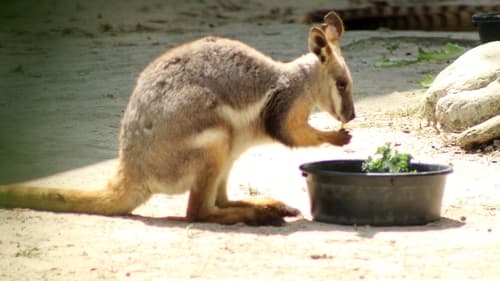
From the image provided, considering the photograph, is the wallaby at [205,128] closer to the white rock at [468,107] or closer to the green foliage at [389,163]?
the green foliage at [389,163]

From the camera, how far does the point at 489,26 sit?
11.2 meters

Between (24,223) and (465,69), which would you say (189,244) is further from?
(465,69)

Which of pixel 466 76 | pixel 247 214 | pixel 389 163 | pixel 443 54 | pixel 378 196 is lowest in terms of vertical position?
pixel 247 214

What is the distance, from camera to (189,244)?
19.0ft

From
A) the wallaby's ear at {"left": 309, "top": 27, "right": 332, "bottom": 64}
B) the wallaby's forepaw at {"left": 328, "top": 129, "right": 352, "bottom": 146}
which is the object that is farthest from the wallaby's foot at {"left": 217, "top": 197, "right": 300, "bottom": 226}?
the wallaby's ear at {"left": 309, "top": 27, "right": 332, "bottom": 64}

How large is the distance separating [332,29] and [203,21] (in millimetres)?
9453

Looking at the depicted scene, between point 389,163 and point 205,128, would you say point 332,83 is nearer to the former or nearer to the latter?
point 389,163

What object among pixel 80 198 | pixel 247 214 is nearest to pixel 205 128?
pixel 247 214

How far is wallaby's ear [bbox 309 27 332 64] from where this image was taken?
264 inches

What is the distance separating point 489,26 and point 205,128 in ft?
19.1

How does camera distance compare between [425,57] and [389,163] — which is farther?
[425,57]

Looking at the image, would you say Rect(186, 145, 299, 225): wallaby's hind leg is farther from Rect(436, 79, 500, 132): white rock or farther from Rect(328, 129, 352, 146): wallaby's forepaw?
Rect(436, 79, 500, 132): white rock

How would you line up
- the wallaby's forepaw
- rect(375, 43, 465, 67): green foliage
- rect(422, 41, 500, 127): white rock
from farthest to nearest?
rect(375, 43, 465, 67): green foliage < rect(422, 41, 500, 127): white rock < the wallaby's forepaw

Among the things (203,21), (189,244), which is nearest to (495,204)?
(189,244)
